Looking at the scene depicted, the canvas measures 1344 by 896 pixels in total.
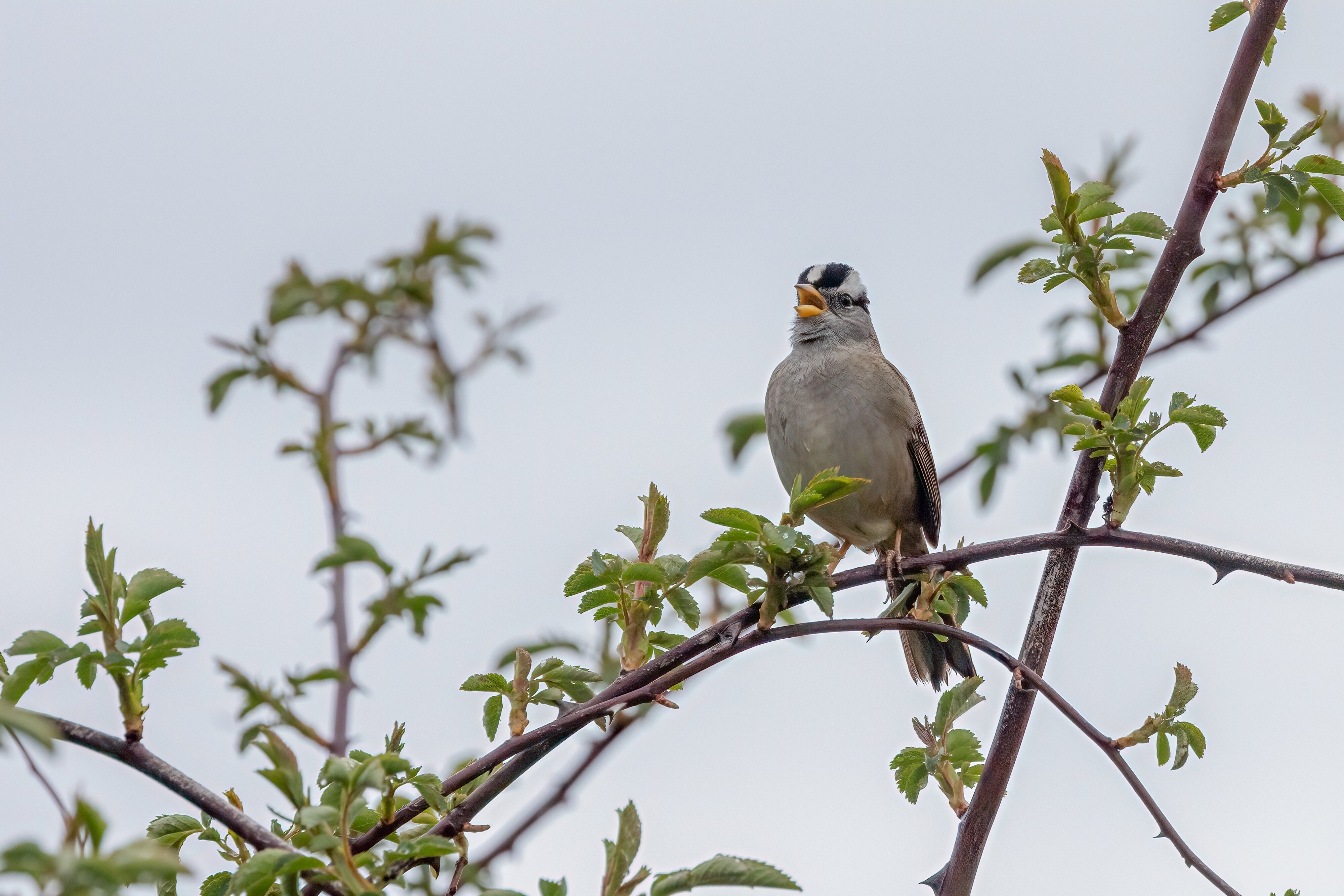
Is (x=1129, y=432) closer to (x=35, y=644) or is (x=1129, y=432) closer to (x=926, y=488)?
(x=35, y=644)

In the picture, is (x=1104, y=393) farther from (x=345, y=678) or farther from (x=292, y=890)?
(x=345, y=678)

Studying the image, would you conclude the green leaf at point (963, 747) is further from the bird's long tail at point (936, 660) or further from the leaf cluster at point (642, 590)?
the bird's long tail at point (936, 660)

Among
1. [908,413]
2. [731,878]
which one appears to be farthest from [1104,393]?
[908,413]

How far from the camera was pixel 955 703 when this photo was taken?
8.98ft

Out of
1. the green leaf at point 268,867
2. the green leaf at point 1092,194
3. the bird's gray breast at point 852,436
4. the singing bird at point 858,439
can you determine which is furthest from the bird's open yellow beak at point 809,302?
the green leaf at point 268,867

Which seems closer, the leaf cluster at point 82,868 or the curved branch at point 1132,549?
the leaf cluster at point 82,868

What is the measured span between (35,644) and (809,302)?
451 cm

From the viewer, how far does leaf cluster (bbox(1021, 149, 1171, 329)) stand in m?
2.59

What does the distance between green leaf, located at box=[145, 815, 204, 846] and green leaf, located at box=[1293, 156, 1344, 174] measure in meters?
2.39

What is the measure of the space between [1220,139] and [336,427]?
2.67 metres

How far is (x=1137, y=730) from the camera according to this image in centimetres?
254

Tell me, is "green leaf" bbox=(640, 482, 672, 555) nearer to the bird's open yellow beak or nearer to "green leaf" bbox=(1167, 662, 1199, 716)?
"green leaf" bbox=(1167, 662, 1199, 716)

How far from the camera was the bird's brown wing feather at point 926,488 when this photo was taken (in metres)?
5.54

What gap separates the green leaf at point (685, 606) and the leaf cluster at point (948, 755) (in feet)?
1.74
